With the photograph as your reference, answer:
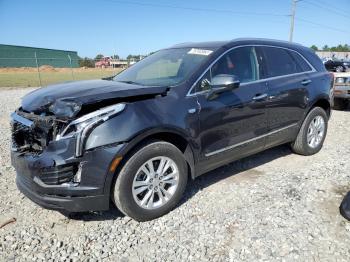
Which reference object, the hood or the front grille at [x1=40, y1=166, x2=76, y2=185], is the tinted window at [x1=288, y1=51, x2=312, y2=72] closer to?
the hood

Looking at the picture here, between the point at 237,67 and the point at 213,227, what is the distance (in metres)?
1.99

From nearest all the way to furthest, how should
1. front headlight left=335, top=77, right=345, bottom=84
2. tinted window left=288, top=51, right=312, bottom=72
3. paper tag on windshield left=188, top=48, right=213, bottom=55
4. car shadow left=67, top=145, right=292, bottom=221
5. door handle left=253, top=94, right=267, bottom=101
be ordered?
car shadow left=67, top=145, right=292, bottom=221 < paper tag on windshield left=188, top=48, right=213, bottom=55 < door handle left=253, top=94, right=267, bottom=101 < tinted window left=288, top=51, right=312, bottom=72 < front headlight left=335, top=77, right=345, bottom=84

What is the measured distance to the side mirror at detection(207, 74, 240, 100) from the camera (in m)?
3.66

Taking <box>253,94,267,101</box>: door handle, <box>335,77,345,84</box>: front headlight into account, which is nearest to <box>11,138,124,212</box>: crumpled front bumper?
<box>253,94,267,101</box>: door handle

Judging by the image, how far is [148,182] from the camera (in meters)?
3.40

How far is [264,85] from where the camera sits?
14.5 ft

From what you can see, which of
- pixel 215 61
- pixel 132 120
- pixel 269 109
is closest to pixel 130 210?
pixel 132 120

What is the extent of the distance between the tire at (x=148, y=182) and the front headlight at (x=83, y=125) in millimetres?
468

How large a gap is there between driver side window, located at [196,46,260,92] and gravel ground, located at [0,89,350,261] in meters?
1.35

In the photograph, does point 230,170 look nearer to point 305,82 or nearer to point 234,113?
point 234,113

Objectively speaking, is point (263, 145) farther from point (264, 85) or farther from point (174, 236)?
point (174, 236)

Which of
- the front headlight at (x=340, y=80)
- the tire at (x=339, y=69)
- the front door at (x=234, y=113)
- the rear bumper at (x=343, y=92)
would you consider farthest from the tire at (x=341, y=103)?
the tire at (x=339, y=69)

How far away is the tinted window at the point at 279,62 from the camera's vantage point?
183 inches

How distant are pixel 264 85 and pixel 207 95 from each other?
3.59 feet
